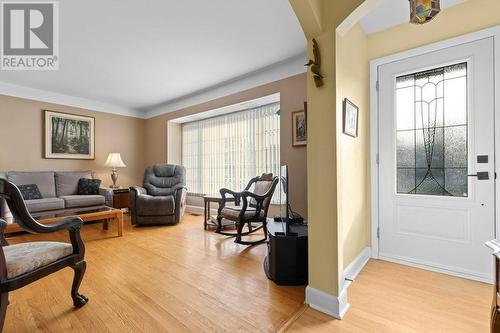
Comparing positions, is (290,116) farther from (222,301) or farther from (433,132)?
(222,301)

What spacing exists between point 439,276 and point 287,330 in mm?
1621

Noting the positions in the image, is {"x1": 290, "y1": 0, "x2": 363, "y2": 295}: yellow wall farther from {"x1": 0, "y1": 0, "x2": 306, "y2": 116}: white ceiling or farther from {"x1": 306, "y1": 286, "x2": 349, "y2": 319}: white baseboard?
{"x1": 0, "y1": 0, "x2": 306, "y2": 116}: white ceiling

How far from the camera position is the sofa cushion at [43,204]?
348cm

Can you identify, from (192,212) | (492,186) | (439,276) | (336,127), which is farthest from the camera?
(192,212)

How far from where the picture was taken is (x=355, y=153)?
2238mm

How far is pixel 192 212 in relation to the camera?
16.9ft

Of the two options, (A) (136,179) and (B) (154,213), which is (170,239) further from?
(A) (136,179)

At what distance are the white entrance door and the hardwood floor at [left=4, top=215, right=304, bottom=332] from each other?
139 cm

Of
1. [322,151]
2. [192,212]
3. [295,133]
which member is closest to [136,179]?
[192,212]

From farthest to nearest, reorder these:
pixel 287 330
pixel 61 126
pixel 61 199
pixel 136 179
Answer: pixel 136 179, pixel 61 126, pixel 61 199, pixel 287 330

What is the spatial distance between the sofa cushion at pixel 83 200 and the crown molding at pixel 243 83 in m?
2.33

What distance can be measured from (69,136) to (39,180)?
1028mm

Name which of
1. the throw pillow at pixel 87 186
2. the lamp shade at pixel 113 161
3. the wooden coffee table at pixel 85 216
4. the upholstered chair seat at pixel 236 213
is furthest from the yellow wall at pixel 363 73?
the lamp shade at pixel 113 161

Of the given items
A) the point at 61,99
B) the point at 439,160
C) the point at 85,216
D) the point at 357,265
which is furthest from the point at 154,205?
the point at 439,160
